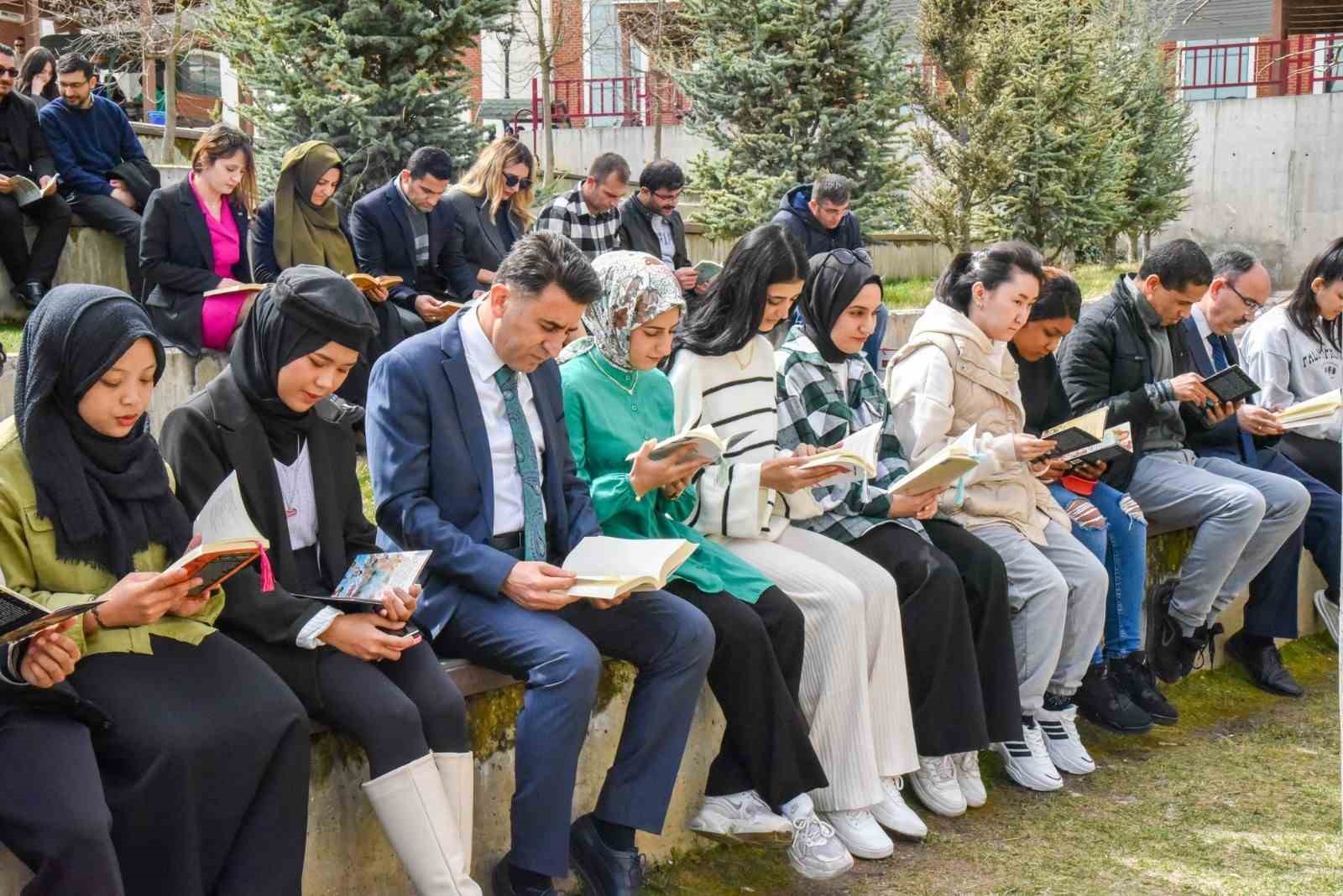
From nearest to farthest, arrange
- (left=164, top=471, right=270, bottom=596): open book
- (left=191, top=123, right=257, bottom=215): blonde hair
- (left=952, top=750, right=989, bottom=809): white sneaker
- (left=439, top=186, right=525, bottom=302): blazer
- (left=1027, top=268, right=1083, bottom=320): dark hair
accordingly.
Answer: (left=164, top=471, right=270, bottom=596): open book
(left=952, top=750, right=989, bottom=809): white sneaker
(left=1027, top=268, right=1083, bottom=320): dark hair
(left=191, top=123, right=257, bottom=215): blonde hair
(left=439, top=186, right=525, bottom=302): blazer

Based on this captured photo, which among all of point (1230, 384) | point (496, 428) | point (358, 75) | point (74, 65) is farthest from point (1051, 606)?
point (74, 65)

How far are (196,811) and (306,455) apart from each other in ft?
3.15

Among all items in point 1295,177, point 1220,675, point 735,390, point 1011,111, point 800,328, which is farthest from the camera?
point 1295,177

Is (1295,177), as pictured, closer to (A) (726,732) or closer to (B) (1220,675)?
(B) (1220,675)

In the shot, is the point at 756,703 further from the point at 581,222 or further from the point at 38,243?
the point at 38,243

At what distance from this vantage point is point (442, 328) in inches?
157

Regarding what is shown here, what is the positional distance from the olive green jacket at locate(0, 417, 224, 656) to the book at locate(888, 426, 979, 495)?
236 cm

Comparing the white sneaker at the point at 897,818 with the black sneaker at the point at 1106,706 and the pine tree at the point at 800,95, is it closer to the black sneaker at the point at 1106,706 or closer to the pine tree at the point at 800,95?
the black sneaker at the point at 1106,706

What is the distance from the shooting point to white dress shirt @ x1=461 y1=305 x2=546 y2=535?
3951 millimetres

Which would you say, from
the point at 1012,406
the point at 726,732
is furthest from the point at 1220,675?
the point at 726,732

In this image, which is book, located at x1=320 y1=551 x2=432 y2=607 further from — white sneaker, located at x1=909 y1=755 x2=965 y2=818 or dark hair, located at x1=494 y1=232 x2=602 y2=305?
white sneaker, located at x1=909 y1=755 x2=965 y2=818

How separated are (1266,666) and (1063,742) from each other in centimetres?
171

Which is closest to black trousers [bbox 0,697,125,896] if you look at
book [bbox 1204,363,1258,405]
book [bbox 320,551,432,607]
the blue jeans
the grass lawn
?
book [bbox 320,551,432,607]

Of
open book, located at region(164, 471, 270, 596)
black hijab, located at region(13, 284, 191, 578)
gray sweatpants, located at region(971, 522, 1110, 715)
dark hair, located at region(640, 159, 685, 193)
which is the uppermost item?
dark hair, located at region(640, 159, 685, 193)
